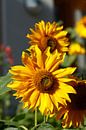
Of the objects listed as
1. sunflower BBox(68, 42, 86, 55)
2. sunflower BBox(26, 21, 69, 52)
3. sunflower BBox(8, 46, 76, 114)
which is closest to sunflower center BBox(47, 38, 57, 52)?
sunflower BBox(26, 21, 69, 52)

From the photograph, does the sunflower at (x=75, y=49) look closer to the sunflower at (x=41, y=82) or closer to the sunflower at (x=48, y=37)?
the sunflower at (x=48, y=37)

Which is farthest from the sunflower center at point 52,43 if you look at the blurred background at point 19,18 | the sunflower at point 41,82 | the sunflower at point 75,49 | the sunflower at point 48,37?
the blurred background at point 19,18

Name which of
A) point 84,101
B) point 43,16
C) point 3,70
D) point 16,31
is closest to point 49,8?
point 43,16

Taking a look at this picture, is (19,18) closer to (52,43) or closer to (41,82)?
(52,43)

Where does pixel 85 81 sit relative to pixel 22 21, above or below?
below

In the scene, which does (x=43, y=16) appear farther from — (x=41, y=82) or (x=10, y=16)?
(x=41, y=82)

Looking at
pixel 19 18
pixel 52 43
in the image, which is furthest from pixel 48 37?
pixel 19 18

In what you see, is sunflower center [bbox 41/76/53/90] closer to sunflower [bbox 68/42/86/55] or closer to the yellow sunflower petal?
the yellow sunflower petal
